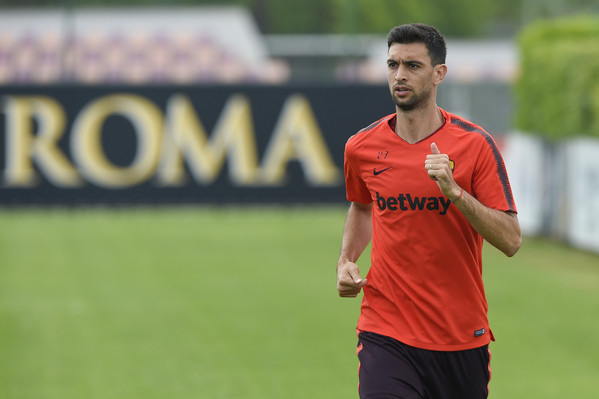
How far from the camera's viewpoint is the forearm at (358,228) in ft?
18.4

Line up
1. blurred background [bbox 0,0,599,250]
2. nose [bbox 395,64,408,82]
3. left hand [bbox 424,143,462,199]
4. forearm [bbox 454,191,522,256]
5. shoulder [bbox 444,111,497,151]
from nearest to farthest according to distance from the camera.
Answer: left hand [bbox 424,143,462,199], forearm [bbox 454,191,522,256], nose [bbox 395,64,408,82], shoulder [bbox 444,111,497,151], blurred background [bbox 0,0,599,250]

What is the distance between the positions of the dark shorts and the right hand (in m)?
0.28

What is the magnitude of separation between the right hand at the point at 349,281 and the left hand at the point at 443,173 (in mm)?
645

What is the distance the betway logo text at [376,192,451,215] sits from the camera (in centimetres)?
509

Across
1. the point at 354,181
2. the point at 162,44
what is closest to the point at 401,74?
the point at 354,181

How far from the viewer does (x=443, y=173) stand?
15.4ft

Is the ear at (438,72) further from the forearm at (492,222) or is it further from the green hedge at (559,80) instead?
the green hedge at (559,80)

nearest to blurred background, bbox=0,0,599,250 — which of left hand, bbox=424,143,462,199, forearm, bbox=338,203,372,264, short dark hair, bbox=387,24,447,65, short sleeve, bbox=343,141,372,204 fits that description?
forearm, bbox=338,203,372,264

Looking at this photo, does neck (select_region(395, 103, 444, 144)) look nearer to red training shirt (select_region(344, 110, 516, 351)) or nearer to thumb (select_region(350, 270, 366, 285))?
red training shirt (select_region(344, 110, 516, 351))

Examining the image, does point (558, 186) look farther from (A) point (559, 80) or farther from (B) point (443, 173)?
(B) point (443, 173)

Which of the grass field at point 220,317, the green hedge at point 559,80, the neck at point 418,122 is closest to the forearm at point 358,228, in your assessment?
the neck at point 418,122

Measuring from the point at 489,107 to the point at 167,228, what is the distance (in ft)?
25.8

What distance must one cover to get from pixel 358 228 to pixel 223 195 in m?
15.3

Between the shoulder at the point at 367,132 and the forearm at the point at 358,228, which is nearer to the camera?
the shoulder at the point at 367,132
